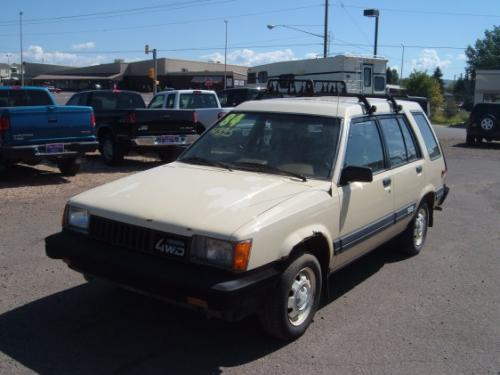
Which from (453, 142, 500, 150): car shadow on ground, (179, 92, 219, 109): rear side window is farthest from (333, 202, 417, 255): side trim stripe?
(453, 142, 500, 150): car shadow on ground

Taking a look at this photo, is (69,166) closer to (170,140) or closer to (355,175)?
(170,140)

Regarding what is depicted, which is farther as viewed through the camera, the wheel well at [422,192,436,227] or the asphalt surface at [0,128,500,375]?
the wheel well at [422,192,436,227]

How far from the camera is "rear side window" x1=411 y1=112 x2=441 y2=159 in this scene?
260 inches

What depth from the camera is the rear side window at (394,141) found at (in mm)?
5574

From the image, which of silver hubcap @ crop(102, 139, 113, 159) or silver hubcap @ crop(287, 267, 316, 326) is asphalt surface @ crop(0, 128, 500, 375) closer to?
silver hubcap @ crop(287, 267, 316, 326)

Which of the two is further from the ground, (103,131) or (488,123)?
(488,123)

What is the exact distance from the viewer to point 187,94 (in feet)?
48.0

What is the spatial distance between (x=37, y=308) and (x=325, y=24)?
34266 mm

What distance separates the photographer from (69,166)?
1103 centimetres

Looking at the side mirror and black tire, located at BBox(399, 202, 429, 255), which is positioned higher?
the side mirror

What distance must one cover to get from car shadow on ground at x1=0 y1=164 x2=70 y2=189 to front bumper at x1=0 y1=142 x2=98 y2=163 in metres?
0.46

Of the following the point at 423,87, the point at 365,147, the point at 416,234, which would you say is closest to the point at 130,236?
the point at 365,147

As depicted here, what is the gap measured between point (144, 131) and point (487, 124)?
14783 millimetres

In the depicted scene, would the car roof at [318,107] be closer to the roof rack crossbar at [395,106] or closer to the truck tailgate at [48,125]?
the roof rack crossbar at [395,106]
